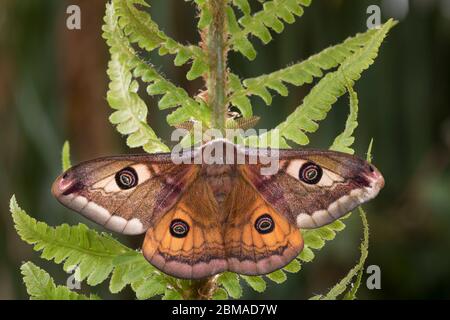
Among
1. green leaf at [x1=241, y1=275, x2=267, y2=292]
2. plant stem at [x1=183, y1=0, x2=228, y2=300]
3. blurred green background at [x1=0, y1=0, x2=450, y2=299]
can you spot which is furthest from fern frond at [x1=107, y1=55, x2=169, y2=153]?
blurred green background at [x1=0, y1=0, x2=450, y2=299]

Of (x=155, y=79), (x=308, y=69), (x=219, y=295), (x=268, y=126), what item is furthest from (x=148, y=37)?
(x=268, y=126)

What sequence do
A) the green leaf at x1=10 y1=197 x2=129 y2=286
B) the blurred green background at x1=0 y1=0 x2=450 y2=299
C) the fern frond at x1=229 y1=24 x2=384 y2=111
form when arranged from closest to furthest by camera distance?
the green leaf at x1=10 y1=197 x2=129 y2=286 → the fern frond at x1=229 y1=24 x2=384 y2=111 → the blurred green background at x1=0 y1=0 x2=450 y2=299

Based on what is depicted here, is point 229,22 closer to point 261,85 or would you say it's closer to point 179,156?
point 261,85

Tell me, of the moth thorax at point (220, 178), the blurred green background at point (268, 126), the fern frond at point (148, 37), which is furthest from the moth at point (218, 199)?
the blurred green background at point (268, 126)
